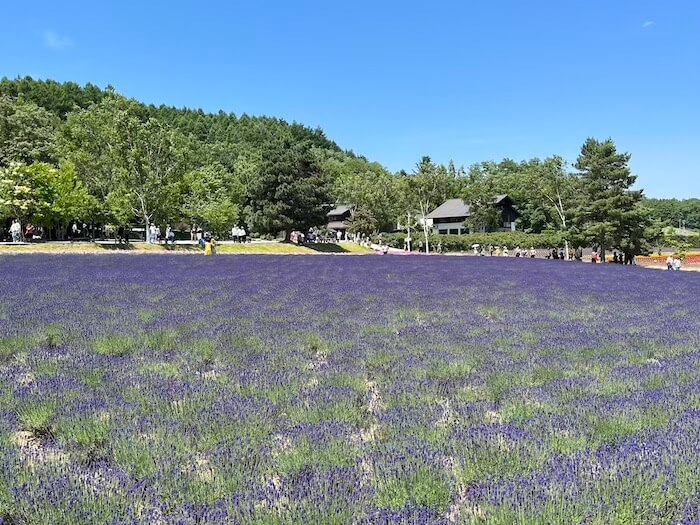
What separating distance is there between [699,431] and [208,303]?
10.8 m

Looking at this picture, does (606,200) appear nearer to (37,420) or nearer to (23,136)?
(37,420)

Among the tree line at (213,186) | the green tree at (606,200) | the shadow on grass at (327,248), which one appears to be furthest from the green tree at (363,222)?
the green tree at (606,200)

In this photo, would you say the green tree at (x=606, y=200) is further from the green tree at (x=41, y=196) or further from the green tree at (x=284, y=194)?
the green tree at (x=41, y=196)

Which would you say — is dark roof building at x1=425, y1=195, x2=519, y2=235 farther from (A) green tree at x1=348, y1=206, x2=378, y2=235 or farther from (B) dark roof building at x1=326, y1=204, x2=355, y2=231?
(B) dark roof building at x1=326, y1=204, x2=355, y2=231

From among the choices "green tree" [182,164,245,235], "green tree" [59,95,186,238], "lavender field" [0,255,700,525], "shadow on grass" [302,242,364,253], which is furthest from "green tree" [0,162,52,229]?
"lavender field" [0,255,700,525]

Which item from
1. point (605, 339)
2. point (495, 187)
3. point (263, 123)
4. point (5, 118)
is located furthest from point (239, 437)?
point (263, 123)

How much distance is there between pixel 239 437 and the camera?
436 cm

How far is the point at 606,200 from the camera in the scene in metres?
49.1

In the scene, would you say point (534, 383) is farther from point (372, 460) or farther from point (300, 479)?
point (300, 479)

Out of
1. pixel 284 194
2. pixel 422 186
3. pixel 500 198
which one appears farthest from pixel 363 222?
pixel 500 198

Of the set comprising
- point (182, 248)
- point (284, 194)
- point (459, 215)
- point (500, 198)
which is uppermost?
point (500, 198)

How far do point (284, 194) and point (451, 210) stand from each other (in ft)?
164

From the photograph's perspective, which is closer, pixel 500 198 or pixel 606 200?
pixel 606 200

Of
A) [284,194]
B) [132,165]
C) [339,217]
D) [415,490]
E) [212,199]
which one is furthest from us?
[339,217]
